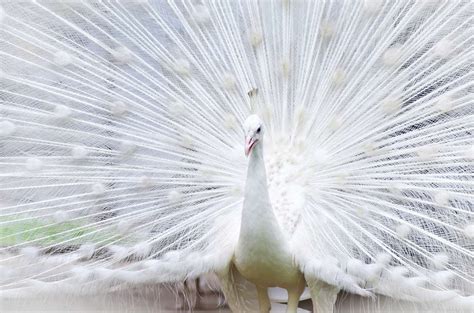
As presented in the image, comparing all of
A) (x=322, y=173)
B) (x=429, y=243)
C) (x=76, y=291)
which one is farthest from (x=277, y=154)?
(x=76, y=291)

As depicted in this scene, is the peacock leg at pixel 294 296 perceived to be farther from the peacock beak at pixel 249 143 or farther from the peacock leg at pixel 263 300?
the peacock beak at pixel 249 143

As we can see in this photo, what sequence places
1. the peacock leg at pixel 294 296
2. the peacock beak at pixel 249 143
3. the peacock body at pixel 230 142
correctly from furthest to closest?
the peacock leg at pixel 294 296
the peacock body at pixel 230 142
the peacock beak at pixel 249 143

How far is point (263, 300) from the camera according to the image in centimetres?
241

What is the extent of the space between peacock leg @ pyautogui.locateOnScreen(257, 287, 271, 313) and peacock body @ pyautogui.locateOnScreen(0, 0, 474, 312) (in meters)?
0.03

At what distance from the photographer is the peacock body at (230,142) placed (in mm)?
2156

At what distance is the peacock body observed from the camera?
216 cm

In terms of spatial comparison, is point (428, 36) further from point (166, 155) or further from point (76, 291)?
point (76, 291)

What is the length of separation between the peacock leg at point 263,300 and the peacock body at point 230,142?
3cm

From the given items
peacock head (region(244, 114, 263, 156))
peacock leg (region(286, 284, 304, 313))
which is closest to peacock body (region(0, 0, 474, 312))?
peacock leg (region(286, 284, 304, 313))

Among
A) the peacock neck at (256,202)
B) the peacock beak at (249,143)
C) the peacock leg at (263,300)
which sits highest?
the peacock beak at (249,143)

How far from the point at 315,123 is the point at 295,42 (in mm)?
278

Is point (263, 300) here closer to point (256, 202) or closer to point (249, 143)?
point (256, 202)

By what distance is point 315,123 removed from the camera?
2299 millimetres

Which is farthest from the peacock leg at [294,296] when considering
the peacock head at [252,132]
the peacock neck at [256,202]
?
the peacock head at [252,132]
